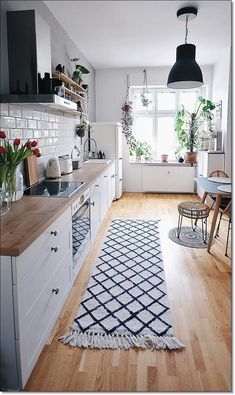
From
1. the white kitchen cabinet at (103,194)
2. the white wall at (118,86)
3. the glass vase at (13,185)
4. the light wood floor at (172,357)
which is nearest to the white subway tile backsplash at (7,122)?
the glass vase at (13,185)

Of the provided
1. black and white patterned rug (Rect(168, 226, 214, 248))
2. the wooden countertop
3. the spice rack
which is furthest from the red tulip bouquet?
black and white patterned rug (Rect(168, 226, 214, 248))

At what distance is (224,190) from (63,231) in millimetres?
1766

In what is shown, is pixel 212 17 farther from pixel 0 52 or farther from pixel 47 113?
pixel 0 52

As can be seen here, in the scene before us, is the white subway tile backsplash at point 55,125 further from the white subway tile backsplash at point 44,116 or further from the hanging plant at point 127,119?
the hanging plant at point 127,119

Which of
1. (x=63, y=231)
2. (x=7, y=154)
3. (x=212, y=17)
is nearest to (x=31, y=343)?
(x=63, y=231)

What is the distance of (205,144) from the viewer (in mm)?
5656

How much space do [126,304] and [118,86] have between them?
16.1 ft

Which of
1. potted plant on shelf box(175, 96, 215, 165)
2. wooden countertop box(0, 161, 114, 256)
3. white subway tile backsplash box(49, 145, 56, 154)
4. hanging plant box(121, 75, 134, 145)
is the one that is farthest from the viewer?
hanging plant box(121, 75, 134, 145)

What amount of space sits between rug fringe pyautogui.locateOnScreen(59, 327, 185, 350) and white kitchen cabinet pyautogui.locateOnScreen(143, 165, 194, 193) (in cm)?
457

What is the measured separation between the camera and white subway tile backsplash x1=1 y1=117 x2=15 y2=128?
7.11ft

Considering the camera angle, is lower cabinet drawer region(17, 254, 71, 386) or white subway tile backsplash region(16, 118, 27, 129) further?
white subway tile backsplash region(16, 118, 27, 129)

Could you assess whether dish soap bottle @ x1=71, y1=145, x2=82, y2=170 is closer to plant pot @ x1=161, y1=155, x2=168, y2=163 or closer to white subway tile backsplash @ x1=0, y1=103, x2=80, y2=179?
white subway tile backsplash @ x1=0, y1=103, x2=80, y2=179

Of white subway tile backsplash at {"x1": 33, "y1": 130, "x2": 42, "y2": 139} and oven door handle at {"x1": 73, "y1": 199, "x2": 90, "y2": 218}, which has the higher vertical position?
white subway tile backsplash at {"x1": 33, "y1": 130, "x2": 42, "y2": 139}

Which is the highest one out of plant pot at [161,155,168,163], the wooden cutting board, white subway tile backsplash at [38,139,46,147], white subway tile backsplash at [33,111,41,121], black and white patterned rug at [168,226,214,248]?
white subway tile backsplash at [33,111,41,121]
